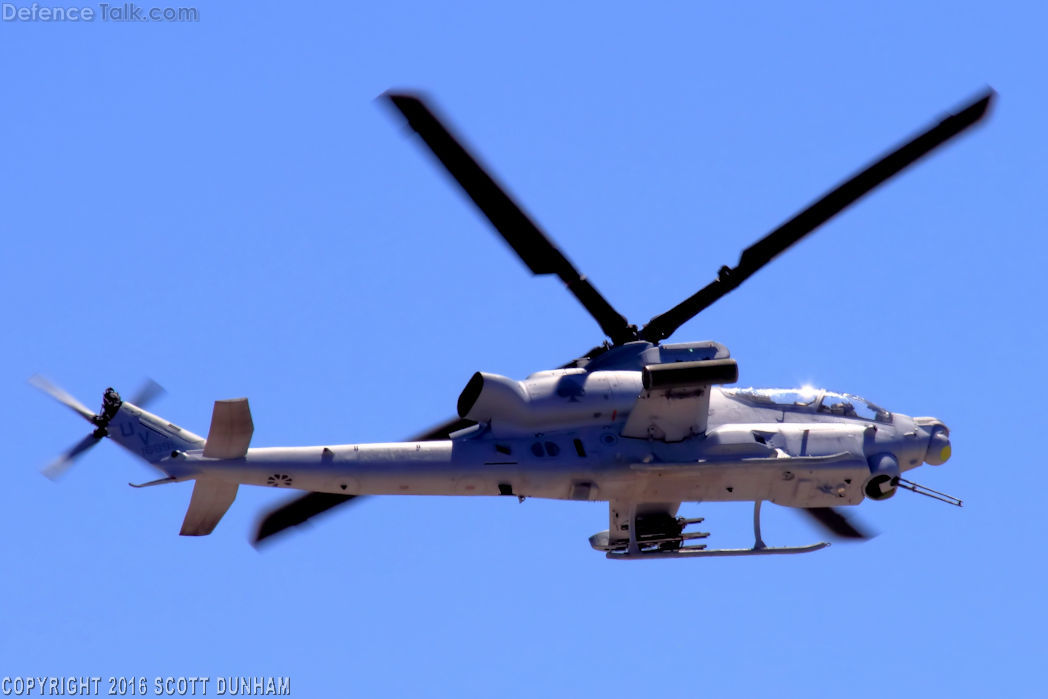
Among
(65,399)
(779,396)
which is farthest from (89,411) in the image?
(779,396)

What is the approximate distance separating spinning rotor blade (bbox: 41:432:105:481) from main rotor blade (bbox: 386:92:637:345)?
7.25 metres

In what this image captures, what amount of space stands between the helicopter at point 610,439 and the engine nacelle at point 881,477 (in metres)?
0.04

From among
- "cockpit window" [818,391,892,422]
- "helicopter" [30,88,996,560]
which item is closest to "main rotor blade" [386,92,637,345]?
"helicopter" [30,88,996,560]

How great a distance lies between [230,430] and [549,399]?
5.45m

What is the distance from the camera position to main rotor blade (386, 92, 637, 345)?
1323 inches

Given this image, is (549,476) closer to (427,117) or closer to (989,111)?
(427,117)

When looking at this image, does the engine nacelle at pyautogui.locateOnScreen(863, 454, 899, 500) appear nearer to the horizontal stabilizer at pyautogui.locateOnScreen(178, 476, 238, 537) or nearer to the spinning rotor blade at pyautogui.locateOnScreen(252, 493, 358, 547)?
the spinning rotor blade at pyautogui.locateOnScreen(252, 493, 358, 547)

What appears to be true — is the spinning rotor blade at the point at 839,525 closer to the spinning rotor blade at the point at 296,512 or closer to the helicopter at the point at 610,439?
the helicopter at the point at 610,439

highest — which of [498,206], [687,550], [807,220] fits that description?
[807,220]

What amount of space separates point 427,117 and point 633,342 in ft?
18.2

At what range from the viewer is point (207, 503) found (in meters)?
33.8

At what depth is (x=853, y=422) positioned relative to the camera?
37.3m

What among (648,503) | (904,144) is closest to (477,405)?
(648,503)

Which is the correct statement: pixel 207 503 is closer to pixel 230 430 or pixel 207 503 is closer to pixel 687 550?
pixel 230 430
